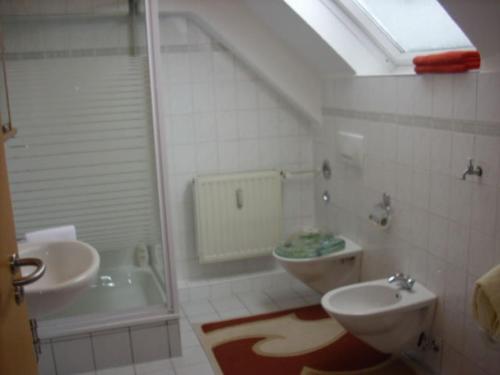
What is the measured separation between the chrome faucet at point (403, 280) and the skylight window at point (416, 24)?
3.71 ft

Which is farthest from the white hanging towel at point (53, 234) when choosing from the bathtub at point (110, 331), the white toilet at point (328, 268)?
the white toilet at point (328, 268)

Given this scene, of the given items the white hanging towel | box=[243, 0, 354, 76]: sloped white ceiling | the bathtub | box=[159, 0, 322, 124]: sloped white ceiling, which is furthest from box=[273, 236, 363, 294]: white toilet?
the white hanging towel

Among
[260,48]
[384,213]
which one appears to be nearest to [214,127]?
[260,48]

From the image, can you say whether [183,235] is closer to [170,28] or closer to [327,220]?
[327,220]

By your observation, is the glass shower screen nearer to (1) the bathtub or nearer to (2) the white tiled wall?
(1) the bathtub

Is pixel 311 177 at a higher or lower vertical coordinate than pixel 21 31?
lower

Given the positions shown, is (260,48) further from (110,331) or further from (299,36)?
(110,331)

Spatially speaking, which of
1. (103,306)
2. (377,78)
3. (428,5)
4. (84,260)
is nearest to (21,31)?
(84,260)

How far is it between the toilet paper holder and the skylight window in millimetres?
793

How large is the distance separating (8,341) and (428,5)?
2235 millimetres

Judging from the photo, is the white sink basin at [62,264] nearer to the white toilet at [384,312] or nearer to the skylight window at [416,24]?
the white toilet at [384,312]

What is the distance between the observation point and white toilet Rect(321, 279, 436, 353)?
234cm

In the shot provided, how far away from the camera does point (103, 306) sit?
9.36 feet

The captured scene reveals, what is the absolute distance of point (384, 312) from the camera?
232cm
